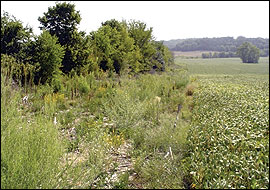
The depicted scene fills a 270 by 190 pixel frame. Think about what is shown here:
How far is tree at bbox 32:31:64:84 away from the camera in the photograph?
28.2ft

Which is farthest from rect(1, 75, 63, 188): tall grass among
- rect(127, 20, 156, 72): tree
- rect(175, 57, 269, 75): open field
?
rect(175, 57, 269, 75): open field

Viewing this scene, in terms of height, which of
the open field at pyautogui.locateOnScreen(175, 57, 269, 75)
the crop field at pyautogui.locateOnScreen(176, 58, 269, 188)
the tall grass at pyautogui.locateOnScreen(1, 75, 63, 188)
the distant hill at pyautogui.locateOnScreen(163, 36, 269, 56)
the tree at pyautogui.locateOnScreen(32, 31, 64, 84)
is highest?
the distant hill at pyautogui.locateOnScreen(163, 36, 269, 56)

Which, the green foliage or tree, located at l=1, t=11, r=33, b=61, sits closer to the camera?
tree, located at l=1, t=11, r=33, b=61

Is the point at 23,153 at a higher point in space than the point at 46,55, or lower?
lower

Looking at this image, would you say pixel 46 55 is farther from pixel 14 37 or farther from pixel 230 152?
pixel 230 152

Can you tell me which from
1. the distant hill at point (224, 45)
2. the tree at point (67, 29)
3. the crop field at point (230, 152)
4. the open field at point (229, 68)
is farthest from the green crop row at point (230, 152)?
the distant hill at point (224, 45)

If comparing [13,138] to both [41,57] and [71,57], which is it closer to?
[41,57]

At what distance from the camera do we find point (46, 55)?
28.5ft

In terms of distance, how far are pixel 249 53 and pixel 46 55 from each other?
5778 centimetres

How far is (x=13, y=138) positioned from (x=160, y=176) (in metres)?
2.18

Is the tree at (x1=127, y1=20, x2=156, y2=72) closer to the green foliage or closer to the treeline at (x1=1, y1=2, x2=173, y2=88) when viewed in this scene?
the treeline at (x1=1, y1=2, x2=173, y2=88)

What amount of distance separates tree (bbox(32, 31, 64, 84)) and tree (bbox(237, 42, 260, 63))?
57.1 metres

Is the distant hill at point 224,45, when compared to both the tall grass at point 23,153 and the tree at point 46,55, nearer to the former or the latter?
the tree at point 46,55

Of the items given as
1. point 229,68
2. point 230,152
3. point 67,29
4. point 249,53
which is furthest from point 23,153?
point 249,53
